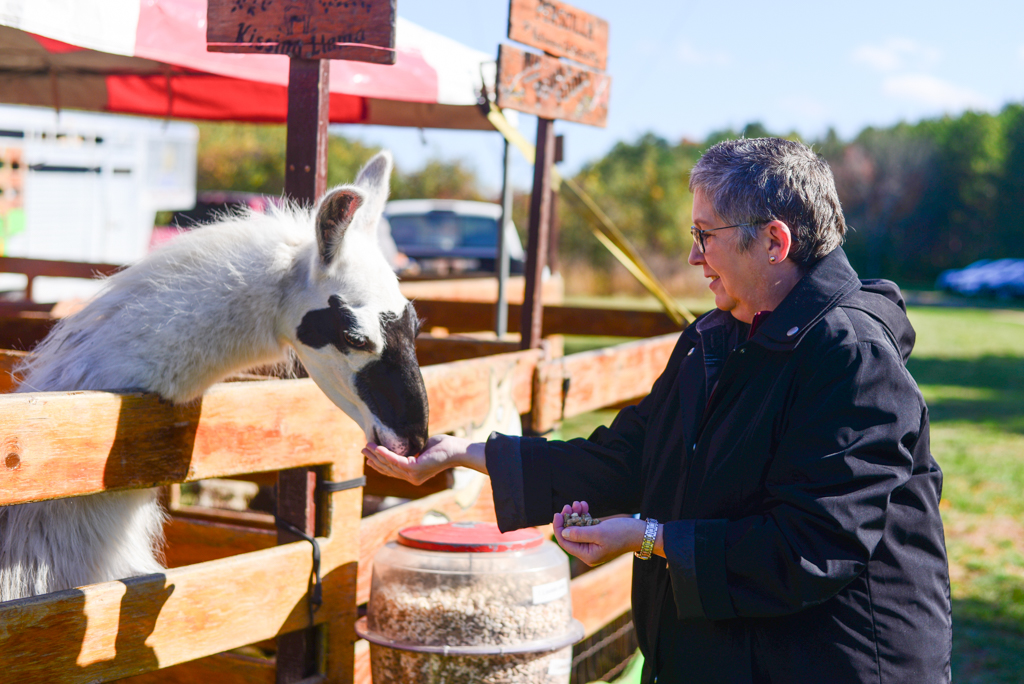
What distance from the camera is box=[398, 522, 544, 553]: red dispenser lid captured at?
7.81 ft

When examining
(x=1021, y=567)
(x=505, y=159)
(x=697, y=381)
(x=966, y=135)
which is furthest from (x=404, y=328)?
(x=966, y=135)

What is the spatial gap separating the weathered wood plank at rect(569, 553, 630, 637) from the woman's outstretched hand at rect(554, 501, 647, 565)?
1.73 m

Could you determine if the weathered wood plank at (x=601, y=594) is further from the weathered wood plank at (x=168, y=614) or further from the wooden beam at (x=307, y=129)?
the wooden beam at (x=307, y=129)

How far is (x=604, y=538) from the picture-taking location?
1.82 m

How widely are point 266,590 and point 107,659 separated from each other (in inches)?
17.1

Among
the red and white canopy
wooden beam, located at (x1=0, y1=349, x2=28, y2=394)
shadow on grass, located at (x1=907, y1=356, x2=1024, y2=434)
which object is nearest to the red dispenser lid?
wooden beam, located at (x1=0, y1=349, x2=28, y2=394)

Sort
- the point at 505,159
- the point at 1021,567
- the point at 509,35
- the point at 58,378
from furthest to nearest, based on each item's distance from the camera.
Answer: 1. the point at 1021,567
2. the point at 505,159
3. the point at 509,35
4. the point at 58,378

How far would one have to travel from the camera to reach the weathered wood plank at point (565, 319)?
5637 millimetres

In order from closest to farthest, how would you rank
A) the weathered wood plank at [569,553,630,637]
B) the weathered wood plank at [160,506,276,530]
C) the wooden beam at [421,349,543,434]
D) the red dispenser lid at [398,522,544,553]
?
the red dispenser lid at [398,522,544,553]
the wooden beam at [421,349,543,434]
the weathered wood plank at [569,553,630,637]
the weathered wood plank at [160,506,276,530]

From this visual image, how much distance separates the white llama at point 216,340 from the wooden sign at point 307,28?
49 cm

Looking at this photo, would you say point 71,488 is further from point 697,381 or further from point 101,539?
point 697,381

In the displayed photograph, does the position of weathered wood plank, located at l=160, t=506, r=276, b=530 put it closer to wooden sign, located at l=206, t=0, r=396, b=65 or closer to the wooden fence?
the wooden fence

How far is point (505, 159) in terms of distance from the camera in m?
4.61

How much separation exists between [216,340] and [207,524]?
53.2 inches
